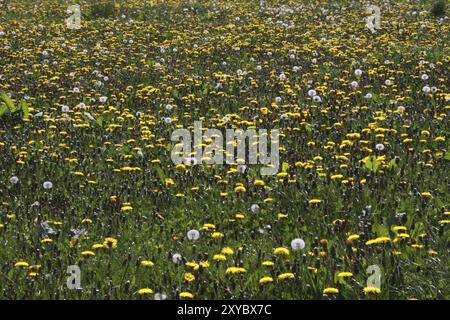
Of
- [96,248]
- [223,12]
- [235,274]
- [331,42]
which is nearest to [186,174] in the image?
[96,248]

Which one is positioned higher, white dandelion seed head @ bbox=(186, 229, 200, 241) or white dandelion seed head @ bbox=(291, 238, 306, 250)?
white dandelion seed head @ bbox=(291, 238, 306, 250)

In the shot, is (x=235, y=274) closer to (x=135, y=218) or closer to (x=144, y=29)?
(x=135, y=218)

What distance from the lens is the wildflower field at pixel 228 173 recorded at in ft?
15.8

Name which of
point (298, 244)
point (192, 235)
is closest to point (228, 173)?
point (192, 235)

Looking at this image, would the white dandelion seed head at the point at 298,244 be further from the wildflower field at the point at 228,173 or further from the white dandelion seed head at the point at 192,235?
the white dandelion seed head at the point at 192,235

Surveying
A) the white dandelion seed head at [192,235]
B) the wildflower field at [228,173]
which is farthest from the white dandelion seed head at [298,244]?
the white dandelion seed head at [192,235]

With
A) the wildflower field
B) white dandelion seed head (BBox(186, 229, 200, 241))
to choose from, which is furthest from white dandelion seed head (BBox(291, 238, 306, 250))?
white dandelion seed head (BBox(186, 229, 200, 241))

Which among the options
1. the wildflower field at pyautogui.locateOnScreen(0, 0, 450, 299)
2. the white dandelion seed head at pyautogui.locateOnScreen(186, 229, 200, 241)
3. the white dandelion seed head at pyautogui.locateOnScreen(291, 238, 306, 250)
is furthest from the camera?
the white dandelion seed head at pyautogui.locateOnScreen(186, 229, 200, 241)

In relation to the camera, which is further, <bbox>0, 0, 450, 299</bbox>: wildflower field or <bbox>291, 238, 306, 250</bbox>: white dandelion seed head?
<bbox>291, 238, 306, 250</bbox>: white dandelion seed head

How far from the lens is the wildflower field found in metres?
4.80

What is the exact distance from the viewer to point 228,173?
697 centimetres

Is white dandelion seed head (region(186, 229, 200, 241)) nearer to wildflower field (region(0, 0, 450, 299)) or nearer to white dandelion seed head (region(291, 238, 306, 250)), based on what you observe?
wildflower field (region(0, 0, 450, 299))

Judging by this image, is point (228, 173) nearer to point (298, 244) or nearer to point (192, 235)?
point (192, 235)
